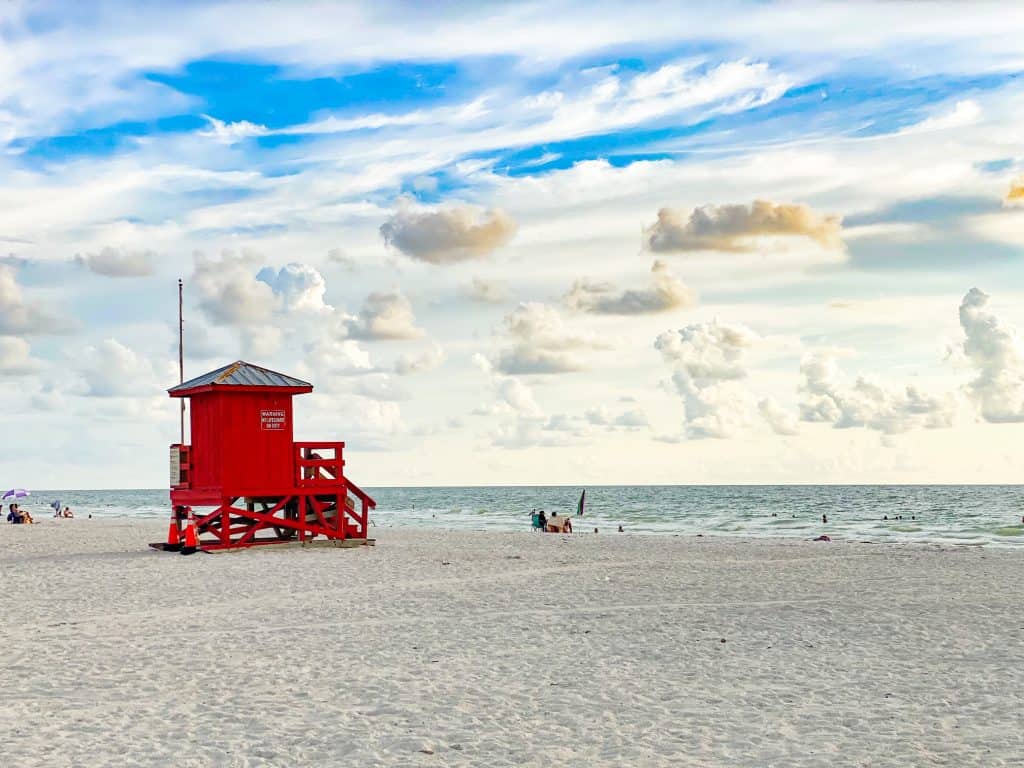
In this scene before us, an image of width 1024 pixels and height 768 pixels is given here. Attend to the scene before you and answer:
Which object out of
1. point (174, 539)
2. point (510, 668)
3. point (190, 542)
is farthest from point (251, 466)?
point (510, 668)

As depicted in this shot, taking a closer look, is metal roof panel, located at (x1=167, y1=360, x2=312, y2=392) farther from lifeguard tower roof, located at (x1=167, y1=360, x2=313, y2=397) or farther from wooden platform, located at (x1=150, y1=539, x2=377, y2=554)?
wooden platform, located at (x1=150, y1=539, x2=377, y2=554)

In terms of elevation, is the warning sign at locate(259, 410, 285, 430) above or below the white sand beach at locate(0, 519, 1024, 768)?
above

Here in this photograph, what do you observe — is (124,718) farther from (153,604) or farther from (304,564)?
(304,564)

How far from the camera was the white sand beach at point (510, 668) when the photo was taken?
7750 mm

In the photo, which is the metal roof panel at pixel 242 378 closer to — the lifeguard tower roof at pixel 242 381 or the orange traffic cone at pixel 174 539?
the lifeguard tower roof at pixel 242 381

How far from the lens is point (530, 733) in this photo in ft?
26.6

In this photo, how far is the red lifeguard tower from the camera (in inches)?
979

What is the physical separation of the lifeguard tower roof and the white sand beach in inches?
218

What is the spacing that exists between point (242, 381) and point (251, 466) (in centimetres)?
197

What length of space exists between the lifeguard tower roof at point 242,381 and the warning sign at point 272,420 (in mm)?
575

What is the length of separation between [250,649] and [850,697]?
20.4ft

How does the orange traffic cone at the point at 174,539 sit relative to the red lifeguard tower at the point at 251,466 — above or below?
below

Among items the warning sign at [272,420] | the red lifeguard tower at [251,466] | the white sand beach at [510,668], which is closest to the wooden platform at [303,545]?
the red lifeguard tower at [251,466]

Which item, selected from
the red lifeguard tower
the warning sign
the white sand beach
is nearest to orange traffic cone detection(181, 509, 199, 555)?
the red lifeguard tower
